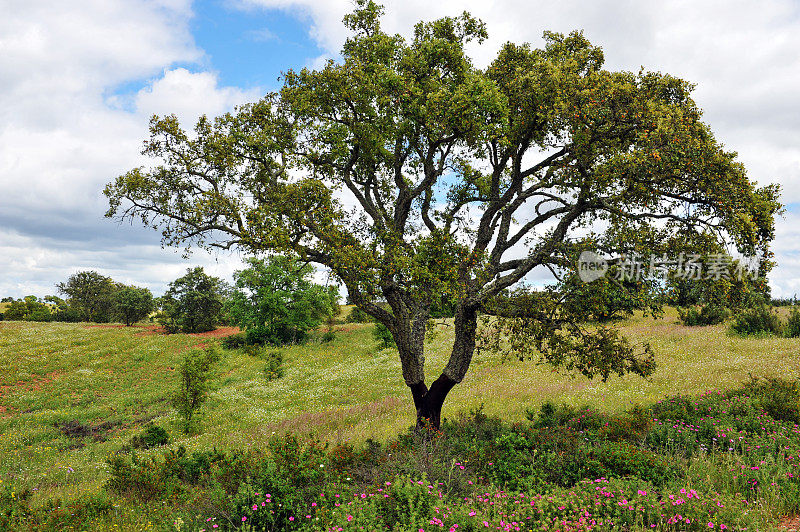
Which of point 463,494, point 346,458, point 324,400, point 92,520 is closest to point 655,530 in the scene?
point 463,494

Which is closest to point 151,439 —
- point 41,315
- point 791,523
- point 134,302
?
point 791,523

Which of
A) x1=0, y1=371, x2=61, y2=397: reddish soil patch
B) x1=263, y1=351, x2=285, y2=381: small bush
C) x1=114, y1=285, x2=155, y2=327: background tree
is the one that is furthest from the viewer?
x1=114, y1=285, x2=155, y2=327: background tree

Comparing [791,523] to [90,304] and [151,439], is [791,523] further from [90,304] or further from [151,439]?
[90,304]

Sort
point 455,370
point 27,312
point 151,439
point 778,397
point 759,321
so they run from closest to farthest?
point 778,397, point 455,370, point 151,439, point 759,321, point 27,312

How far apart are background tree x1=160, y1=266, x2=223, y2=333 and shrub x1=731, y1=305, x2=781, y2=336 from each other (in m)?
55.6

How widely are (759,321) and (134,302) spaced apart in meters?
74.8

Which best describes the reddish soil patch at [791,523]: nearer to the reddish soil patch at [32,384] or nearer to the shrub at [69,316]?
the reddish soil patch at [32,384]

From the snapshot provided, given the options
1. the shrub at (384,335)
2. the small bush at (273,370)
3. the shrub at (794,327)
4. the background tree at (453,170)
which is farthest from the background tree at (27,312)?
the shrub at (794,327)

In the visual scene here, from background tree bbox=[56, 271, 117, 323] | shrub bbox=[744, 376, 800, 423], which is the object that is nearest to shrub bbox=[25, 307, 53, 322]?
background tree bbox=[56, 271, 117, 323]

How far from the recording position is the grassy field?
1602cm

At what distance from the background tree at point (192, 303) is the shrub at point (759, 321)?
182 feet

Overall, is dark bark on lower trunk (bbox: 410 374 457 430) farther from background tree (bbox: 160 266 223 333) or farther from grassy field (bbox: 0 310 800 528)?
background tree (bbox: 160 266 223 333)

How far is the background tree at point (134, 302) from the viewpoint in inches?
2440

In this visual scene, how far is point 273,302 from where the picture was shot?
44.0 metres
